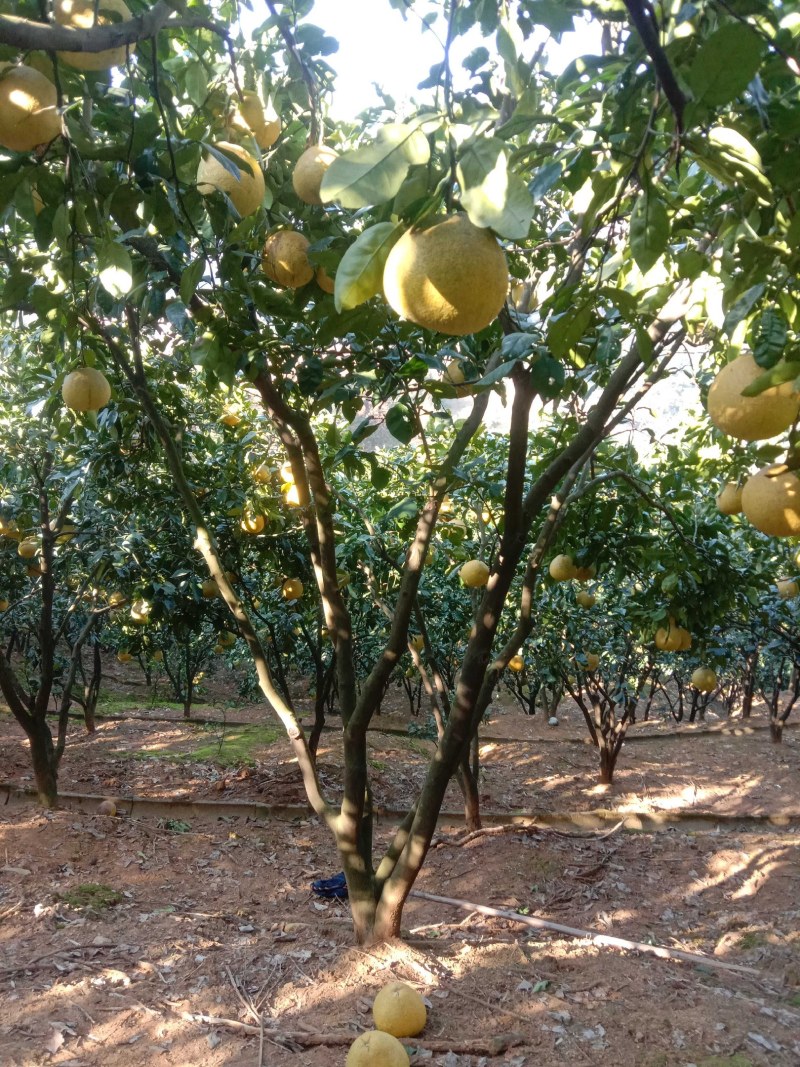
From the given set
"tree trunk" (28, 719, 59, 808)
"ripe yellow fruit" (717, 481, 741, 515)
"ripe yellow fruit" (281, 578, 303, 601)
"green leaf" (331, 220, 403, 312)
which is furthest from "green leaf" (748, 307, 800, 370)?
"tree trunk" (28, 719, 59, 808)

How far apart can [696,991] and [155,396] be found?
395 centimetres

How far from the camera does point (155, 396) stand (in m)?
4.43

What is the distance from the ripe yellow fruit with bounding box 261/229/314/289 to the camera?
6.39 feet

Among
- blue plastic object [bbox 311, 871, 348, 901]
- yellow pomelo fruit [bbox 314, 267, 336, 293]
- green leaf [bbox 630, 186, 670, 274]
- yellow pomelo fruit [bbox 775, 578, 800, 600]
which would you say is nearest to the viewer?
green leaf [bbox 630, 186, 670, 274]

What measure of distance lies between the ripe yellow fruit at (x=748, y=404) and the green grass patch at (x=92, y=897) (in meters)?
3.73

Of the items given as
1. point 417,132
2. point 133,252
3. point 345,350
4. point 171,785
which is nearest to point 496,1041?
point 345,350

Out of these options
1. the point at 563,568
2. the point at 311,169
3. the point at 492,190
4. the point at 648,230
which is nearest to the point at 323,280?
the point at 311,169

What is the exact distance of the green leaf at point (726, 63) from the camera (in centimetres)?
100

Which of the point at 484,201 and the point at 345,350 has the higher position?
the point at 345,350

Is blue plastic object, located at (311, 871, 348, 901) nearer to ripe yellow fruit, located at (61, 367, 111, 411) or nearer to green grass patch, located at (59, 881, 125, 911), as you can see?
green grass patch, located at (59, 881, 125, 911)

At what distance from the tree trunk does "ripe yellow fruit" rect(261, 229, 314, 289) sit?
438 cm

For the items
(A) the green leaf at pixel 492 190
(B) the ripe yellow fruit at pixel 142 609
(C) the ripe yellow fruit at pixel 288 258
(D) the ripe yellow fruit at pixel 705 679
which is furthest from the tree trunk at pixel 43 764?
(A) the green leaf at pixel 492 190

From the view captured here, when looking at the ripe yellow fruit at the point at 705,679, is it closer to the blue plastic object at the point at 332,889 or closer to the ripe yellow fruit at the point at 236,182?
the blue plastic object at the point at 332,889

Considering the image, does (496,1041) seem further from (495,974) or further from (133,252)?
(133,252)
